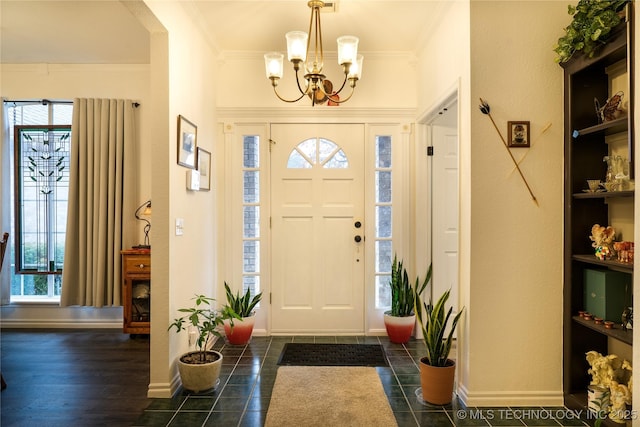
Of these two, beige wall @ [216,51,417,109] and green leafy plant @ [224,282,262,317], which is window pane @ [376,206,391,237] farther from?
green leafy plant @ [224,282,262,317]

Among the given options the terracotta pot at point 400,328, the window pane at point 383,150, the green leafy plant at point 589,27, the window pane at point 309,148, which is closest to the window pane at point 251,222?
the window pane at point 309,148

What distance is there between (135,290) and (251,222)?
4.05 ft

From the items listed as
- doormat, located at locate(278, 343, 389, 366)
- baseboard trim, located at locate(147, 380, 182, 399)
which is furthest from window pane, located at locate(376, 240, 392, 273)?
baseboard trim, located at locate(147, 380, 182, 399)

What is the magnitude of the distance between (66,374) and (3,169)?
2.33 metres

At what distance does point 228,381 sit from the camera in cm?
290

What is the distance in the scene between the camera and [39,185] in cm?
422

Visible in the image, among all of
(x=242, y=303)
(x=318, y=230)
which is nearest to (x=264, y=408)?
(x=242, y=303)

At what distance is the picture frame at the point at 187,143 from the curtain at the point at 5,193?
2.36 metres

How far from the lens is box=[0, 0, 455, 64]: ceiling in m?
2.99

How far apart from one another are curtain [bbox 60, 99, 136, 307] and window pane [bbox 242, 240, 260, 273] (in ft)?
3.94

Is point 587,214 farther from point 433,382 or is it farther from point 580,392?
point 433,382

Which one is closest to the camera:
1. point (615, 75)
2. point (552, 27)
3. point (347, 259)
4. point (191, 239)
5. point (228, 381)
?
point (615, 75)

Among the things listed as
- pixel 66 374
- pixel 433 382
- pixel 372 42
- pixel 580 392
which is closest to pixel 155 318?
pixel 66 374

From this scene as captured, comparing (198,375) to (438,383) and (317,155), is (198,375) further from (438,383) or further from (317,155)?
(317,155)
